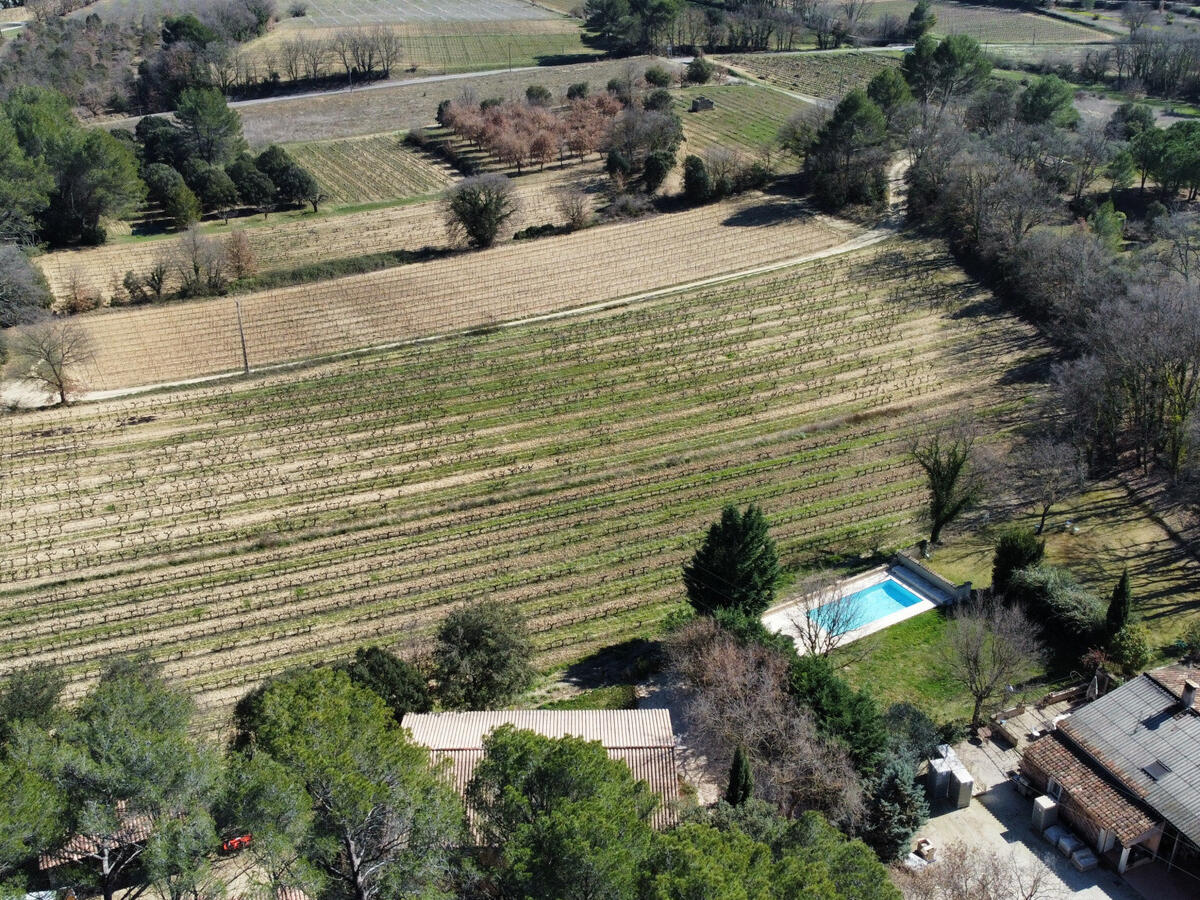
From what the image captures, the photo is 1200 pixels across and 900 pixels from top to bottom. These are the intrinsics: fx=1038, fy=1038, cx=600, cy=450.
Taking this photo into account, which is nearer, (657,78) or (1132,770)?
(1132,770)

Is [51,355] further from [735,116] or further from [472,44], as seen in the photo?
[472,44]

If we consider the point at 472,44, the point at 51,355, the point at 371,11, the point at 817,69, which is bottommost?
the point at 51,355

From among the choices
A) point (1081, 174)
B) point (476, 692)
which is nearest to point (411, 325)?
point (476, 692)

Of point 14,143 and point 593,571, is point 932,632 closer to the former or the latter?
point 593,571

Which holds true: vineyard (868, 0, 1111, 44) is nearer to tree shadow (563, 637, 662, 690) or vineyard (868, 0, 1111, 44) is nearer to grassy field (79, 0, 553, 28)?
grassy field (79, 0, 553, 28)

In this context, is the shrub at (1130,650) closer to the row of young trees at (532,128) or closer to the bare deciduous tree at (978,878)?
the bare deciduous tree at (978,878)

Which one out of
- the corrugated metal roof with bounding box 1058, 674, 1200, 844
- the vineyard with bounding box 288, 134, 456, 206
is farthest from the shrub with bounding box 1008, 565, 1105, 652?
the vineyard with bounding box 288, 134, 456, 206

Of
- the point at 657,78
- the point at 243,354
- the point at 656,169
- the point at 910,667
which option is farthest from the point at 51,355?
the point at 657,78
